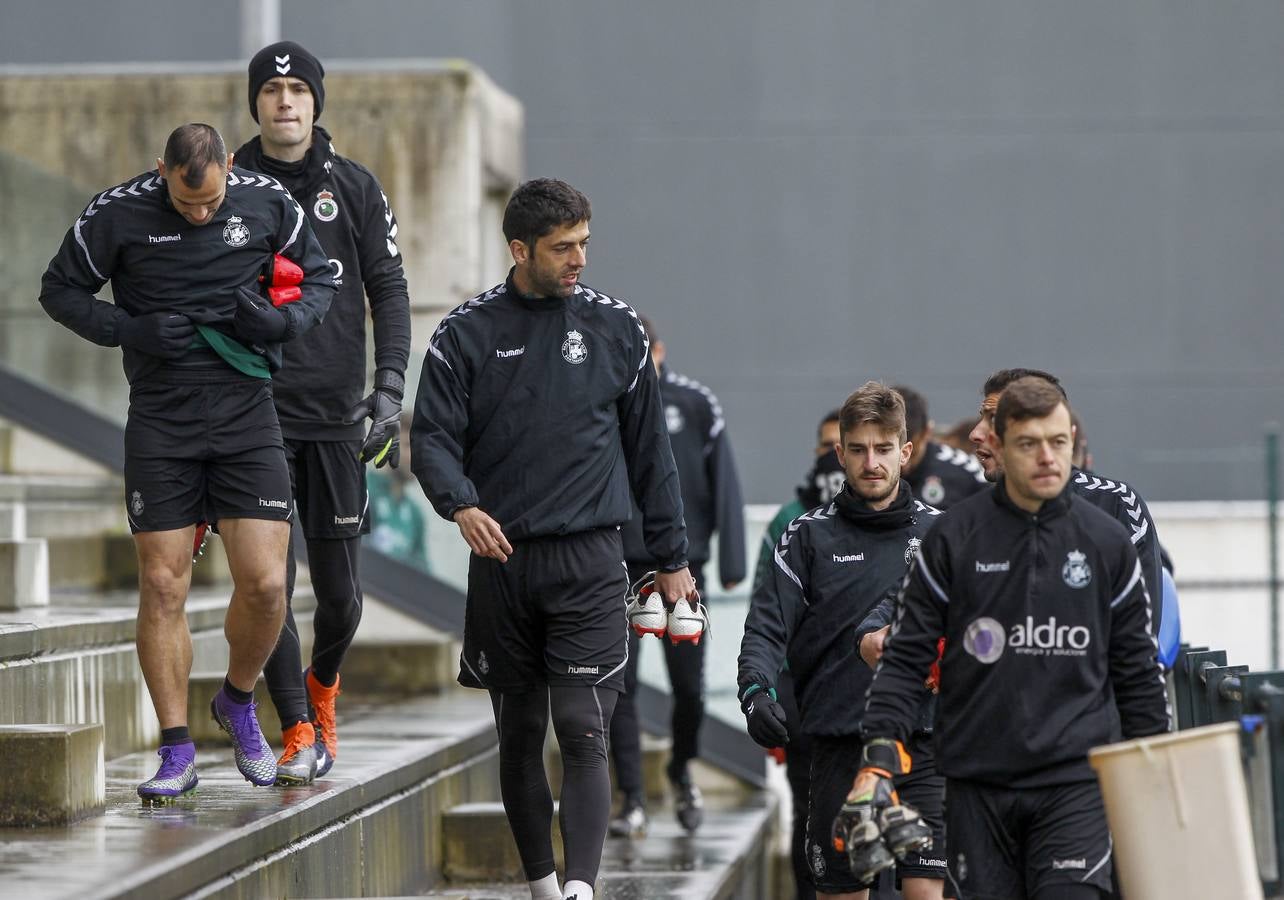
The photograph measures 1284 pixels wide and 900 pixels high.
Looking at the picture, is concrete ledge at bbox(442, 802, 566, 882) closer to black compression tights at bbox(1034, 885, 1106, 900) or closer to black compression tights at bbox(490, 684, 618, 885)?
black compression tights at bbox(490, 684, 618, 885)

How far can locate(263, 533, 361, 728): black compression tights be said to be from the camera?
617cm

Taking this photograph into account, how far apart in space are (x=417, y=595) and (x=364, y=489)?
3.81 m

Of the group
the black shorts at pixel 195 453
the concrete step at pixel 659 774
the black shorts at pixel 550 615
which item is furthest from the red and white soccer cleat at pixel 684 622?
the concrete step at pixel 659 774

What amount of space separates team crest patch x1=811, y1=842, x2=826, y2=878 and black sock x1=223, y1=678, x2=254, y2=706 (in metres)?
1.72

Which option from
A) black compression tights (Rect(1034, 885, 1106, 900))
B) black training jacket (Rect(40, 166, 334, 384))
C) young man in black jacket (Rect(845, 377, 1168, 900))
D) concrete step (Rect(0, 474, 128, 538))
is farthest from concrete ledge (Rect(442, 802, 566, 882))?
black compression tights (Rect(1034, 885, 1106, 900))

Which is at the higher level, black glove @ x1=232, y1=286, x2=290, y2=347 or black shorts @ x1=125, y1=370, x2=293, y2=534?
black glove @ x1=232, y1=286, x2=290, y2=347

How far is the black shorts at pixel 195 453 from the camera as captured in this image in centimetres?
547

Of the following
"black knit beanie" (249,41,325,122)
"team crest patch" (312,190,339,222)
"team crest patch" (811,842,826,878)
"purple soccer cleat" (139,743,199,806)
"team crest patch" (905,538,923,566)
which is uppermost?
"black knit beanie" (249,41,325,122)

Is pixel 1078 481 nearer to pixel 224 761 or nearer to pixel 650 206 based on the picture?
pixel 224 761

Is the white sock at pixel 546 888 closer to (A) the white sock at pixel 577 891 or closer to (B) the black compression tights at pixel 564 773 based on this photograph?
(B) the black compression tights at pixel 564 773

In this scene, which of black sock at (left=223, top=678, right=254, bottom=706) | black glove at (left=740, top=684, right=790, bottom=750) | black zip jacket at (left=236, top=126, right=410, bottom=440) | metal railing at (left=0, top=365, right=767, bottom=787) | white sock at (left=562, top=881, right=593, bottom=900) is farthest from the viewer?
metal railing at (left=0, top=365, right=767, bottom=787)

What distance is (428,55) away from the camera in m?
15.9

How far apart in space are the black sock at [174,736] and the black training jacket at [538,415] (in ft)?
3.30

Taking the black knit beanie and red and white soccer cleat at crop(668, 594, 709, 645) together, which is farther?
the black knit beanie
